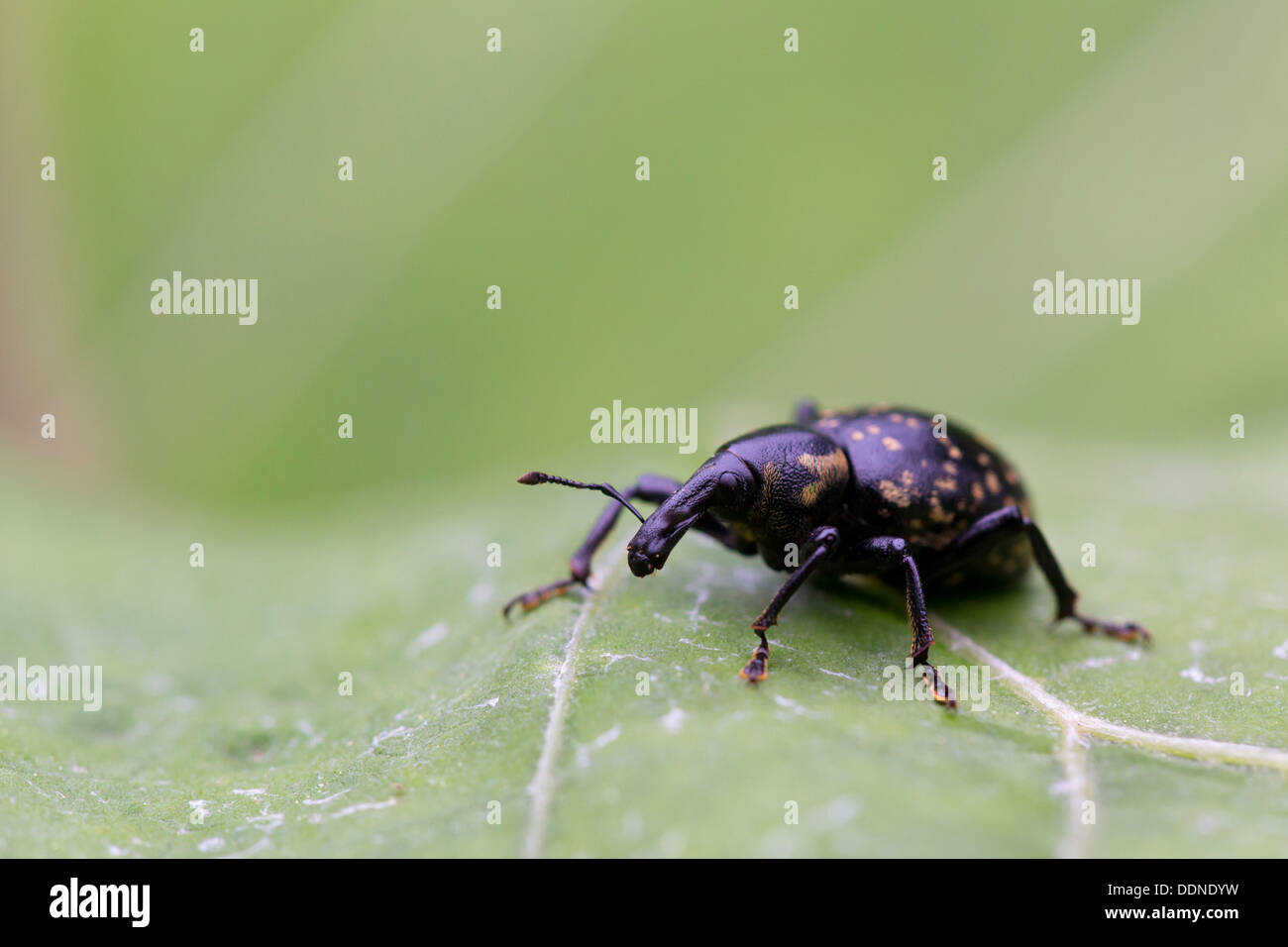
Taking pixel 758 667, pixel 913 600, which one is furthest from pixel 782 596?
pixel 913 600

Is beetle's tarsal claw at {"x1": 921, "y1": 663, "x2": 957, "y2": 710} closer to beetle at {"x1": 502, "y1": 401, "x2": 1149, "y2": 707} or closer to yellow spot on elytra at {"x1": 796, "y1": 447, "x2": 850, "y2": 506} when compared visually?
beetle at {"x1": 502, "y1": 401, "x2": 1149, "y2": 707}

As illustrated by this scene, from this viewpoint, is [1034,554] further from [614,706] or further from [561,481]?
Result: [614,706]

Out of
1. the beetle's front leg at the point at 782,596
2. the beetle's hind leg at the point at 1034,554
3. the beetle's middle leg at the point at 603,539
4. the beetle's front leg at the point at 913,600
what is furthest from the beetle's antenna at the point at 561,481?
the beetle's hind leg at the point at 1034,554

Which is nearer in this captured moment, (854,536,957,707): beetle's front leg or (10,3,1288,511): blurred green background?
(854,536,957,707): beetle's front leg

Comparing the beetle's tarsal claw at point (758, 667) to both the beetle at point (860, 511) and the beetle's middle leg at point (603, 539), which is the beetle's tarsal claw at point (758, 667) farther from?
the beetle's middle leg at point (603, 539)

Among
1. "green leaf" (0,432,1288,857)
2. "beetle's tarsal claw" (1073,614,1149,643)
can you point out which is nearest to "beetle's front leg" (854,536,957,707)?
"green leaf" (0,432,1288,857)

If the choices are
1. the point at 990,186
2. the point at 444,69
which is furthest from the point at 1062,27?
the point at 444,69
